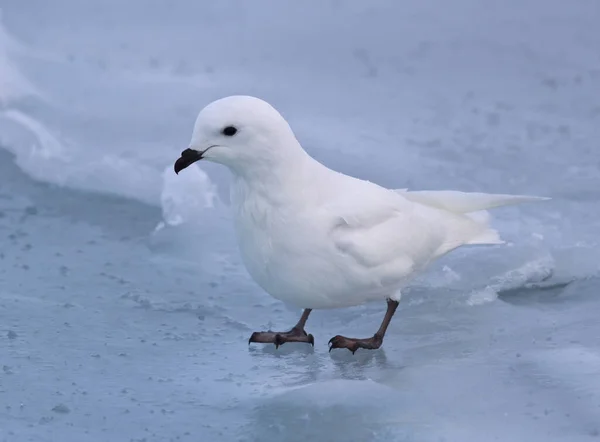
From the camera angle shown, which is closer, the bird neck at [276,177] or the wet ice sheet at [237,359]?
the wet ice sheet at [237,359]

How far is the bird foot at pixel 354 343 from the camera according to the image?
3623 mm

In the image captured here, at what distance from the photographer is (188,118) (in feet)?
17.9

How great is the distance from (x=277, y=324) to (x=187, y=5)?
9.30 feet

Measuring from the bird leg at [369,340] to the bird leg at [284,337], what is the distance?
8cm

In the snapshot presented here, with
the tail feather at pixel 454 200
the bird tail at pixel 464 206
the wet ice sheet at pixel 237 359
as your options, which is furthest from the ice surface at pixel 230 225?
the tail feather at pixel 454 200

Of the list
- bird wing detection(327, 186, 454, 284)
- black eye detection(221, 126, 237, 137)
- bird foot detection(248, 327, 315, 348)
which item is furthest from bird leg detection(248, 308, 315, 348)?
black eye detection(221, 126, 237, 137)

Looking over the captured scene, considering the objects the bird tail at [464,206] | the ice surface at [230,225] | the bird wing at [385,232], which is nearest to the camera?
the ice surface at [230,225]

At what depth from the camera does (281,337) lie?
145 inches

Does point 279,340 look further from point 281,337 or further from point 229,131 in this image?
point 229,131

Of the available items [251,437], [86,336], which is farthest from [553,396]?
[86,336]

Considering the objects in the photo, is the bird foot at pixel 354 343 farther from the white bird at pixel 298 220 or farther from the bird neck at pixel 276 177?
the bird neck at pixel 276 177

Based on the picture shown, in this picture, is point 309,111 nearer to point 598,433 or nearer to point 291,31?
point 291,31

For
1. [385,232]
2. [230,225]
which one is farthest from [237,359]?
[230,225]

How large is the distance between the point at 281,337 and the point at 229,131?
0.70 m
